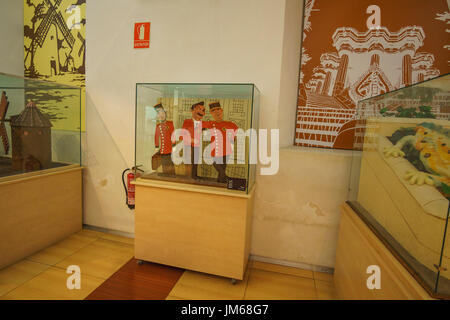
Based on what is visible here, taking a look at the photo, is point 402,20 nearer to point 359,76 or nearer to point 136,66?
point 359,76

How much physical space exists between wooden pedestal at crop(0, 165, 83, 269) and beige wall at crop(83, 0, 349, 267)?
594mm

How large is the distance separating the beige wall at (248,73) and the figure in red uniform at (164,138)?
0.55 m

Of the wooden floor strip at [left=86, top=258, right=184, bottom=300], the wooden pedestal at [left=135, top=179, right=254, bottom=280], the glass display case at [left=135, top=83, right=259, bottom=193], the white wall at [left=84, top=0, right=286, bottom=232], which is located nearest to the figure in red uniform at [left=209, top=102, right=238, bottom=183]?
the glass display case at [left=135, top=83, right=259, bottom=193]

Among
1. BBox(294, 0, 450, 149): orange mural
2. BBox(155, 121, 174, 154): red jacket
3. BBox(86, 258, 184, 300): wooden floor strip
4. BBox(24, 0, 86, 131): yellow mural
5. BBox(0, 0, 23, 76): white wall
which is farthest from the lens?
BBox(0, 0, 23, 76): white wall

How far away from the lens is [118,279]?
1978 millimetres

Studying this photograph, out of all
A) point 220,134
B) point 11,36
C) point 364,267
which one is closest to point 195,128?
point 220,134

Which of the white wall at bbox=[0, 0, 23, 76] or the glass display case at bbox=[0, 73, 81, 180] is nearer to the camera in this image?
the glass display case at bbox=[0, 73, 81, 180]

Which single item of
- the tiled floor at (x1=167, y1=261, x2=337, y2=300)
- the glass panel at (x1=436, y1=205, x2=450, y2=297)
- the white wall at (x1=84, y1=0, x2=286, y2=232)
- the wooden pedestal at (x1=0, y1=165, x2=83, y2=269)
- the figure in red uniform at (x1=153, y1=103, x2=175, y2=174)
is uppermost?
the white wall at (x1=84, y1=0, x2=286, y2=232)

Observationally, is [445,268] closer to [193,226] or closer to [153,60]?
[193,226]

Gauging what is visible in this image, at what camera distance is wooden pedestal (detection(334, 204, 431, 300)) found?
99 centimetres

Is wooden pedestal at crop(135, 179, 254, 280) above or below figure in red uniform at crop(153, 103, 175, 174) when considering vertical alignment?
below

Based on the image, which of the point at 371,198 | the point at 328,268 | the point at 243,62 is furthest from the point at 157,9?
the point at 328,268

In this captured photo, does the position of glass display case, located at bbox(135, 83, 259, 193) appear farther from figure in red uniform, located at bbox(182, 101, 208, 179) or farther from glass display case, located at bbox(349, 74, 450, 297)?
glass display case, located at bbox(349, 74, 450, 297)

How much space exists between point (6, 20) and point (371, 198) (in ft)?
14.3
